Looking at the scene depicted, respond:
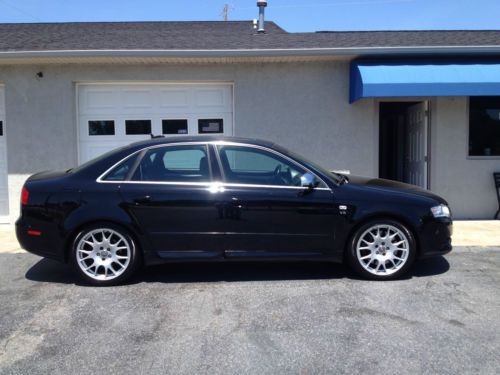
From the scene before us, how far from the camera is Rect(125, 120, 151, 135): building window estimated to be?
28.1 ft

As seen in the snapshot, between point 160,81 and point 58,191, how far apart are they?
13.4 ft

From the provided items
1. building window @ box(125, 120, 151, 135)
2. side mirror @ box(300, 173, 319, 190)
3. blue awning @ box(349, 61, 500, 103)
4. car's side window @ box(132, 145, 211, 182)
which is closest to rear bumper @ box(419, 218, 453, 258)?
side mirror @ box(300, 173, 319, 190)

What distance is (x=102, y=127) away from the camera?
8594mm

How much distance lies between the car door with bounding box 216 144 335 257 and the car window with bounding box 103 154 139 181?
3.33ft

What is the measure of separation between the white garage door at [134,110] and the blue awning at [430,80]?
264cm

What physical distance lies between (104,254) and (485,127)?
749 cm

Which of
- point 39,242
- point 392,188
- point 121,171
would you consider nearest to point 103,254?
point 39,242

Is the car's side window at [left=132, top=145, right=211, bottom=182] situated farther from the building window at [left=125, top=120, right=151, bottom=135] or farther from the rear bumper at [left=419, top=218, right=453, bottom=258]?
the building window at [left=125, top=120, right=151, bottom=135]

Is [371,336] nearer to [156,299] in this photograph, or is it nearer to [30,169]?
[156,299]

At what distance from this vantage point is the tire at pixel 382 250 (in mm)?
4992

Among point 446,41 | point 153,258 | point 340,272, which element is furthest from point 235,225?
point 446,41

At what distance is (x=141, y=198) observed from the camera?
488cm

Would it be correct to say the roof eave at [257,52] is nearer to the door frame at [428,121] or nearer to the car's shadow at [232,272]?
the door frame at [428,121]

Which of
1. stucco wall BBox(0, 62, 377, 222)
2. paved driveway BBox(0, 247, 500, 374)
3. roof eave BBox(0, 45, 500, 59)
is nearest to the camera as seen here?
paved driveway BBox(0, 247, 500, 374)
